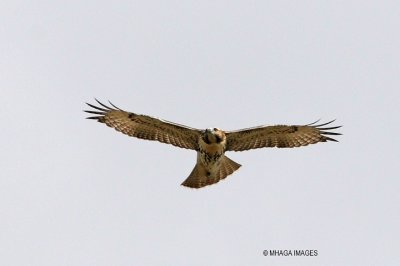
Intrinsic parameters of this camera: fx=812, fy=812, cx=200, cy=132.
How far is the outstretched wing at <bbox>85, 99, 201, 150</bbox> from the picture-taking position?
52.8 feet

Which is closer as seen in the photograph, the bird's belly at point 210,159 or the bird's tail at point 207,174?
the bird's belly at point 210,159

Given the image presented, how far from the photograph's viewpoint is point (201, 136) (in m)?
15.8

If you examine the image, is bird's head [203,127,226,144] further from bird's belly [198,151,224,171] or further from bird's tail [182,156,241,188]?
bird's tail [182,156,241,188]

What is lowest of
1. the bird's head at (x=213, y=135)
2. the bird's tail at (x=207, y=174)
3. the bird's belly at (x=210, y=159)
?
the bird's tail at (x=207, y=174)

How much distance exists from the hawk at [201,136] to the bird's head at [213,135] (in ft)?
0.64

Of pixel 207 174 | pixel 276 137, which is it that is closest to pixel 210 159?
pixel 207 174

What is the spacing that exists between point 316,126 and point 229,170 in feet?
6.61

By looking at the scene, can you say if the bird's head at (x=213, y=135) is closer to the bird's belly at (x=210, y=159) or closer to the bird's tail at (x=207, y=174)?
the bird's belly at (x=210, y=159)

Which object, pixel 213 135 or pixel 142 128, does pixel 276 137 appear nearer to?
pixel 213 135

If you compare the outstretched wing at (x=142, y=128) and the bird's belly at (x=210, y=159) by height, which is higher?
the outstretched wing at (x=142, y=128)

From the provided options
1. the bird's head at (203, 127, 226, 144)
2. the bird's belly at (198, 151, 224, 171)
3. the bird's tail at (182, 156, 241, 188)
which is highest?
the bird's head at (203, 127, 226, 144)

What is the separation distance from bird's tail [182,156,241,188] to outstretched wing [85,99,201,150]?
474 mm

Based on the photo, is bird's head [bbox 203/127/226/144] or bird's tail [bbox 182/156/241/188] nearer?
bird's head [bbox 203/127/226/144]

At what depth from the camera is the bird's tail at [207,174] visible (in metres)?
16.2
